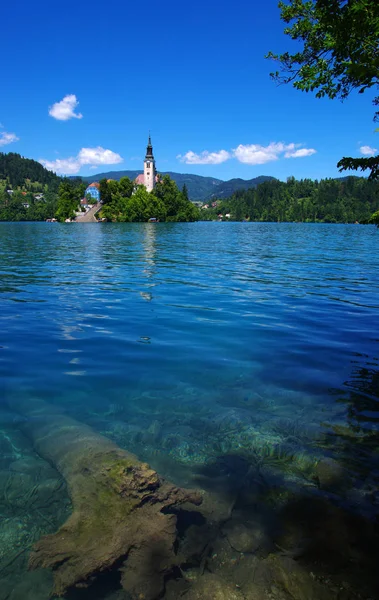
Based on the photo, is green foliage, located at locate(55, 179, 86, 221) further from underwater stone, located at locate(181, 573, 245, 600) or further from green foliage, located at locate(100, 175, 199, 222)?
underwater stone, located at locate(181, 573, 245, 600)

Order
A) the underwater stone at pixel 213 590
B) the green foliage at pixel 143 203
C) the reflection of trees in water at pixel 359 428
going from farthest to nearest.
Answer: the green foliage at pixel 143 203
the reflection of trees in water at pixel 359 428
the underwater stone at pixel 213 590

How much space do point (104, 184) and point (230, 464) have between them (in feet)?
478

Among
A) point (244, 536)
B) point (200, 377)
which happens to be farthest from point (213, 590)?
point (200, 377)

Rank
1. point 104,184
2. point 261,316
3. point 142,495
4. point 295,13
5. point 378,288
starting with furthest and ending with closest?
point 104,184, point 378,288, point 295,13, point 261,316, point 142,495

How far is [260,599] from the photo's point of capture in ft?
9.77

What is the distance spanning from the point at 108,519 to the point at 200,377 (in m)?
3.72

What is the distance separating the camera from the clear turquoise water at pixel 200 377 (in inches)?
189

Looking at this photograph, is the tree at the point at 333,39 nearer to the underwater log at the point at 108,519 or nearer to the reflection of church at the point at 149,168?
the underwater log at the point at 108,519

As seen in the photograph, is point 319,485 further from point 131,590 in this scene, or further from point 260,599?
point 131,590

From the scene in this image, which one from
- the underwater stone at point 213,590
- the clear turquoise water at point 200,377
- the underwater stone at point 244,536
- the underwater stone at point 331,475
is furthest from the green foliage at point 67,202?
the underwater stone at point 213,590

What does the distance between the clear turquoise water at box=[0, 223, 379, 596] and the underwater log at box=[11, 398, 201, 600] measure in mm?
282

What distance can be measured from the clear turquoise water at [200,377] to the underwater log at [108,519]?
0.92 ft

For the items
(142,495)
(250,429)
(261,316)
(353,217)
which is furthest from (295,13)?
(353,217)

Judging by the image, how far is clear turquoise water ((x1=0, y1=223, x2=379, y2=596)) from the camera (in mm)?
4793
